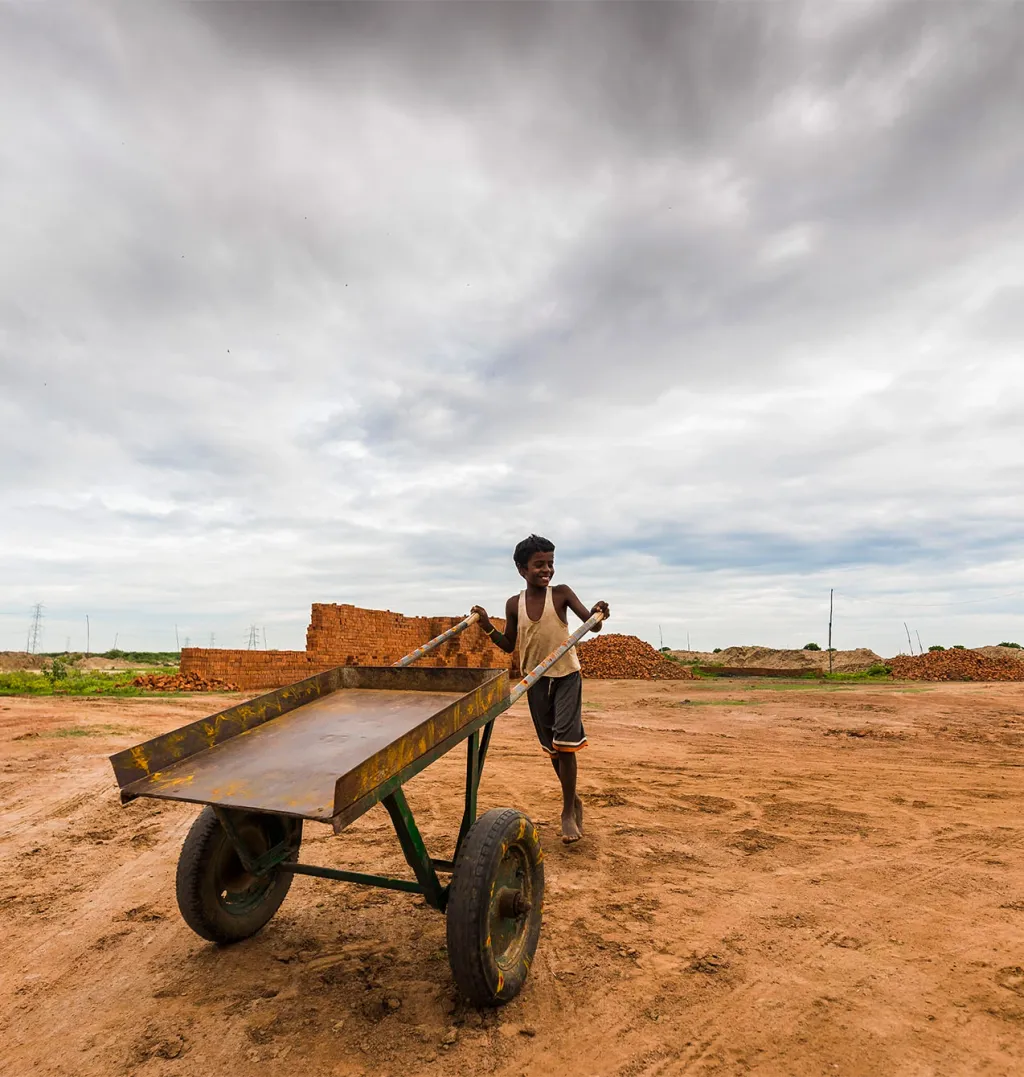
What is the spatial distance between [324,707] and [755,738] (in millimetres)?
7793

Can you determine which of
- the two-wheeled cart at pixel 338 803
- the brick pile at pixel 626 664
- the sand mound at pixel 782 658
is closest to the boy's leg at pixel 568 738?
the two-wheeled cart at pixel 338 803

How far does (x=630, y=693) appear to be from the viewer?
58.7 feet

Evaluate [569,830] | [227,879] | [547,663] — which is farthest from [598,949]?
[227,879]

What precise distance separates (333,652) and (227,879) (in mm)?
15900

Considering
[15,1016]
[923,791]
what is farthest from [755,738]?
[15,1016]

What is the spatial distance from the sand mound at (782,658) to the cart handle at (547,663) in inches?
1263

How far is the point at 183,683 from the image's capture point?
52.9 ft

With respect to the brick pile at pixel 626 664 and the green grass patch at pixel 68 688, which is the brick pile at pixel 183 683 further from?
the brick pile at pixel 626 664

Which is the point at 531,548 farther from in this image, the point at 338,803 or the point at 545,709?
the point at 338,803

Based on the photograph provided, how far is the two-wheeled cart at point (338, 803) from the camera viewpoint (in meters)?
2.21

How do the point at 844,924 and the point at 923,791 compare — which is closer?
the point at 844,924

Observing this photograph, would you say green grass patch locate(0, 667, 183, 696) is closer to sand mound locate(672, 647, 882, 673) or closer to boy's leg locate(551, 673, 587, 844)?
boy's leg locate(551, 673, 587, 844)

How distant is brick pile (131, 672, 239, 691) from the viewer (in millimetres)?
16094

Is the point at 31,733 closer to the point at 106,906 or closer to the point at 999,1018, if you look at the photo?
the point at 106,906
